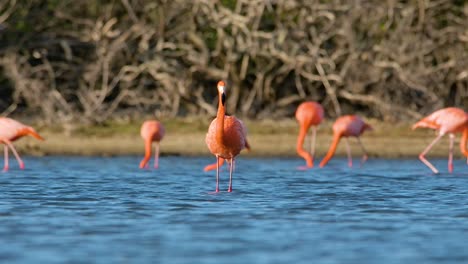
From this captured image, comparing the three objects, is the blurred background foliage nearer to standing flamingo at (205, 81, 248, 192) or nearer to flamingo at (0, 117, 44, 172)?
flamingo at (0, 117, 44, 172)

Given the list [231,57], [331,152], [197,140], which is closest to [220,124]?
[331,152]

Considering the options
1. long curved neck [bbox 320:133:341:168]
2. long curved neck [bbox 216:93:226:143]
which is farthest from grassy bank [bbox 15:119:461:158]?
long curved neck [bbox 216:93:226:143]

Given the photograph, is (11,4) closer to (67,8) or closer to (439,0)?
(67,8)

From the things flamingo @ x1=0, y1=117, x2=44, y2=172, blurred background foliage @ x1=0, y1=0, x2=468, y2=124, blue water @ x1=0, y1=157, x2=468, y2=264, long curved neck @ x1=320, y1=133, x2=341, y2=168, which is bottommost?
blue water @ x1=0, y1=157, x2=468, y2=264

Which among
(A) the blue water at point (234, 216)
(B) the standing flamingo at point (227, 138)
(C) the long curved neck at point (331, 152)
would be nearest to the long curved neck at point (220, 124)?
(B) the standing flamingo at point (227, 138)

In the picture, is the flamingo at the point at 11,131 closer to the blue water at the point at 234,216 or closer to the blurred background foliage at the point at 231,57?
the blue water at the point at 234,216

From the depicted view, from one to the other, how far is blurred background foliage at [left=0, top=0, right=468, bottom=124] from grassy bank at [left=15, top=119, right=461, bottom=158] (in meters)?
0.42

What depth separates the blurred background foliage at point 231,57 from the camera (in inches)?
722

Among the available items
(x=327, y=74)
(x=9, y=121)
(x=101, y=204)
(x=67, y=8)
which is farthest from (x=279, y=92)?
(x=101, y=204)

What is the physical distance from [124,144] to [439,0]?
19.2 feet

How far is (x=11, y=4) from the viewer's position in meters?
18.7

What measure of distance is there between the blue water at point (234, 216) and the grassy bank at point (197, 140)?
1.70m

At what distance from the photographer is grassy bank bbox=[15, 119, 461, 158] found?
1723cm

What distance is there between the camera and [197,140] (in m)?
17.5
